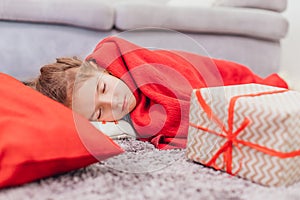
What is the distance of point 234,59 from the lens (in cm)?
179

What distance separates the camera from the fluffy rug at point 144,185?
63 centimetres

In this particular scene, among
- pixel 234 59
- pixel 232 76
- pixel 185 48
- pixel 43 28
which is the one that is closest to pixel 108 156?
pixel 185 48

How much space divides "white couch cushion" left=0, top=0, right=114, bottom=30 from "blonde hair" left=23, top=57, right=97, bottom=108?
454mm

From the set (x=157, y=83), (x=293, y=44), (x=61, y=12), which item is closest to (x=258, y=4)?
(x=293, y=44)

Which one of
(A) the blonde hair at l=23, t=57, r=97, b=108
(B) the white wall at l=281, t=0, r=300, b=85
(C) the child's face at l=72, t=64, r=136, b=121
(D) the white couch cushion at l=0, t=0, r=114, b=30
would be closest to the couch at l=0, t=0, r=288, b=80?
(D) the white couch cushion at l=0, t=0, r=114, b=30

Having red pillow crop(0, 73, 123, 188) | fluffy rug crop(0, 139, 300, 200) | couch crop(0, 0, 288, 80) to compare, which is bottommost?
fluffy rug crop(0, 139, 300, 200)

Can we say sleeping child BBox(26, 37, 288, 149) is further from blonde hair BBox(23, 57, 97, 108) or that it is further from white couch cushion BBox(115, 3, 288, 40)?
white couch cushion BBox(115, 3, 288, 40)

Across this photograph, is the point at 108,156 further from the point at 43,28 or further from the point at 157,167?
the point at 43,28

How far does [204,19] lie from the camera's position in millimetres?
1688

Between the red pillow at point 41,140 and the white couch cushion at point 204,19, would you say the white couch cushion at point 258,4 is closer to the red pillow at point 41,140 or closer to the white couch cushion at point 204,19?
the white couch cushion at point 204,19

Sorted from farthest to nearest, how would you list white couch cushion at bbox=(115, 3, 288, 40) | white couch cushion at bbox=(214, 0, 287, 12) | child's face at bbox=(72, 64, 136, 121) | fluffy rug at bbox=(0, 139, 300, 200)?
white couch cushion at bbox=(214, 0, 287, 12), white couch cushion at bbox=(115, 3, 288, 40), child's face at bbox=(72, 64, 136, 121), fluffy rug at bbox=(0, 139, 300, 200)

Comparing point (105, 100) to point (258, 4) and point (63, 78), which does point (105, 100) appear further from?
point (258, 4)

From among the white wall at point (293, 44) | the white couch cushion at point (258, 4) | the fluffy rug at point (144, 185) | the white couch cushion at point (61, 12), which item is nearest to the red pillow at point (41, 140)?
the fluffy rug at point (144, 185)

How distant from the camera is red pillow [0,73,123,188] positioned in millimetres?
646
